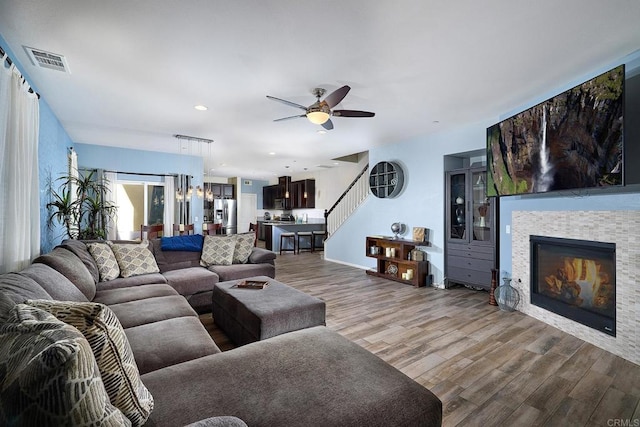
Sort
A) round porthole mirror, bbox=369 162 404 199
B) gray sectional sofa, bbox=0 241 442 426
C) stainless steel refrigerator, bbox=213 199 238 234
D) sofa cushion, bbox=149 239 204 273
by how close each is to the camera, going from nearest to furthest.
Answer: gray sectional sofa, bbox=0 241 442 426 → sofa cushion, bbox=149 239 204 273 → round porthole mirror, bbox=369 162 404 199 → stainless steel refrigerator, bbox=213 199 238 234

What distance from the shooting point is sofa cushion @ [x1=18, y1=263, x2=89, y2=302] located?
72.4 inches

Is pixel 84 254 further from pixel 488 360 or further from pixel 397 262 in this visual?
pixel 397 262

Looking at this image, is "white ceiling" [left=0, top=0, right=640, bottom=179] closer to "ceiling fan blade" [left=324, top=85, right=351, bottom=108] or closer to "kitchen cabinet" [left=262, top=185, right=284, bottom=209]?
"ceiling fan blade" [left=324, top=85, right=351, bottom=108]

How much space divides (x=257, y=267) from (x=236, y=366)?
278cm

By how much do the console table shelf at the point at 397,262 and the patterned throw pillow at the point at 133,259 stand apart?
3.74m

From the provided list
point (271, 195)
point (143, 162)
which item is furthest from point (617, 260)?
point (271, 195)

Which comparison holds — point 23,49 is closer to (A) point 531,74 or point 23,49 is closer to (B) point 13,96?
(B) point 13,96

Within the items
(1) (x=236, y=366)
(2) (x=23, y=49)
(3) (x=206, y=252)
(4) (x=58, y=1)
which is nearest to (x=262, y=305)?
(1) (x=236, y=366)

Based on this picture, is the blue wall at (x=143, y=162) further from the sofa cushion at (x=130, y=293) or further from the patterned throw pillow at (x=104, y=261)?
the sofa cushion at (x=130, y=293)

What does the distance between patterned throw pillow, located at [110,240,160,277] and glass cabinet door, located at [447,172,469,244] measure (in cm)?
451

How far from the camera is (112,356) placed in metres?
0.97

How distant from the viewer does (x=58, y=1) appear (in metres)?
1.84

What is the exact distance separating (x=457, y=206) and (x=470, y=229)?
1.47 ft

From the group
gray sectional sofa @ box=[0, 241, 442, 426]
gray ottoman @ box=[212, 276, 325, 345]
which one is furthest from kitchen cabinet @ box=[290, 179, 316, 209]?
gray sectional sofa @ box=[0, 241, 442, 426]
